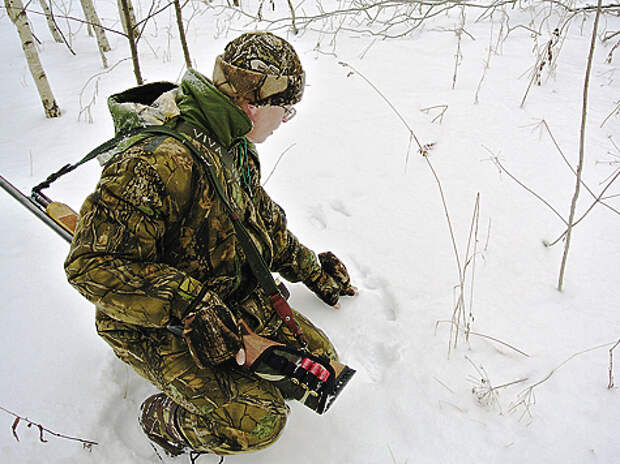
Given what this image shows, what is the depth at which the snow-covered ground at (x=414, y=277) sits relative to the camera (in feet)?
4.63

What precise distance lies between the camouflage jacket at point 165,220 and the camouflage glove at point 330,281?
0.44m

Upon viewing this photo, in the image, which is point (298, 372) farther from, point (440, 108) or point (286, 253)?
point (440, 108)

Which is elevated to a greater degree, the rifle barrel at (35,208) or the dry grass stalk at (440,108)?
the rifle barrel at (35,208)

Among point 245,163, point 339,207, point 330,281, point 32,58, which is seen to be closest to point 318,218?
point 339,207

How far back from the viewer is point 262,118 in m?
1.31

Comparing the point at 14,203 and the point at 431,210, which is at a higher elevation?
the point at 14,203

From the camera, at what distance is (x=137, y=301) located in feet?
3.57

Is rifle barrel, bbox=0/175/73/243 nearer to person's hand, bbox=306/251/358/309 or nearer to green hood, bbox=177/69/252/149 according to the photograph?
green hood, bbox=177/69/252/149

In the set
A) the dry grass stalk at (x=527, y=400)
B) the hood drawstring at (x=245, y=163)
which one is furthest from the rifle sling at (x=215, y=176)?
the dry grass stalk at (x=527, y=400)

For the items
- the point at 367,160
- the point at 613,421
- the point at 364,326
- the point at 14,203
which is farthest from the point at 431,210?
the point at 14,203

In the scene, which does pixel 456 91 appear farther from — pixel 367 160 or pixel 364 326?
pixel 364 326

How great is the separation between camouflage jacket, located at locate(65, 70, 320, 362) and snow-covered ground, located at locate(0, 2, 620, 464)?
48cm

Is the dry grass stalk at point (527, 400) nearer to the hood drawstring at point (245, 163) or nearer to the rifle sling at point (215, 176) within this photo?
the rifle sling at point (215, 176)

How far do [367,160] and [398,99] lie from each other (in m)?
0.81
